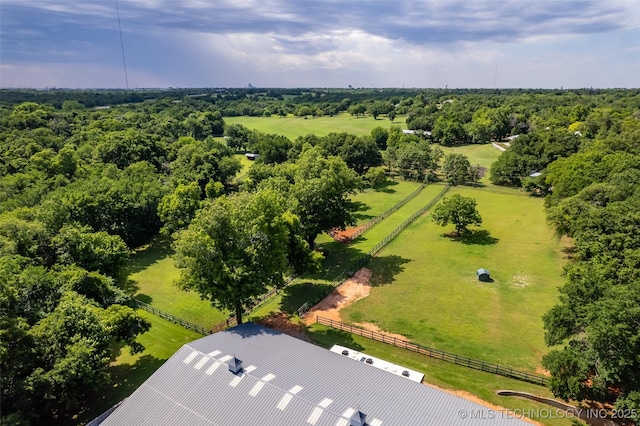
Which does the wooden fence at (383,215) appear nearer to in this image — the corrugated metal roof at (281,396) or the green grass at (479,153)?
the green grass at (479,153)

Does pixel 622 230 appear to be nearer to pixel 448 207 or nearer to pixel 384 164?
pixel 448 207

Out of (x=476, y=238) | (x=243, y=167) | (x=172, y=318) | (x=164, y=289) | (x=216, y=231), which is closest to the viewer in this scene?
(x=216, y=231)

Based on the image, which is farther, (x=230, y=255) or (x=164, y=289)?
(x=164, y=289)

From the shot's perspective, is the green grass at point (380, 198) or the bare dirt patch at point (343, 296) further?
the green grass at point (380, 198)

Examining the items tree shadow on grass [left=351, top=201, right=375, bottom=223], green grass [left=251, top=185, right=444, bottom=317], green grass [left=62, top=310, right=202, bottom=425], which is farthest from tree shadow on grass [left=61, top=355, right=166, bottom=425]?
tree shadow on grass [left=351, top=201, right=375, bottom=223]

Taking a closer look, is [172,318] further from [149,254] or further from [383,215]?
[383,215]

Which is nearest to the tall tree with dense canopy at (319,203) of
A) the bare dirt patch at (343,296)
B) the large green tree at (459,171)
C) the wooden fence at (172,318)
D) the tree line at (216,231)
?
the tree line at (216,231)

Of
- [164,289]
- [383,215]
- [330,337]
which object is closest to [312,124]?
[383,215]
